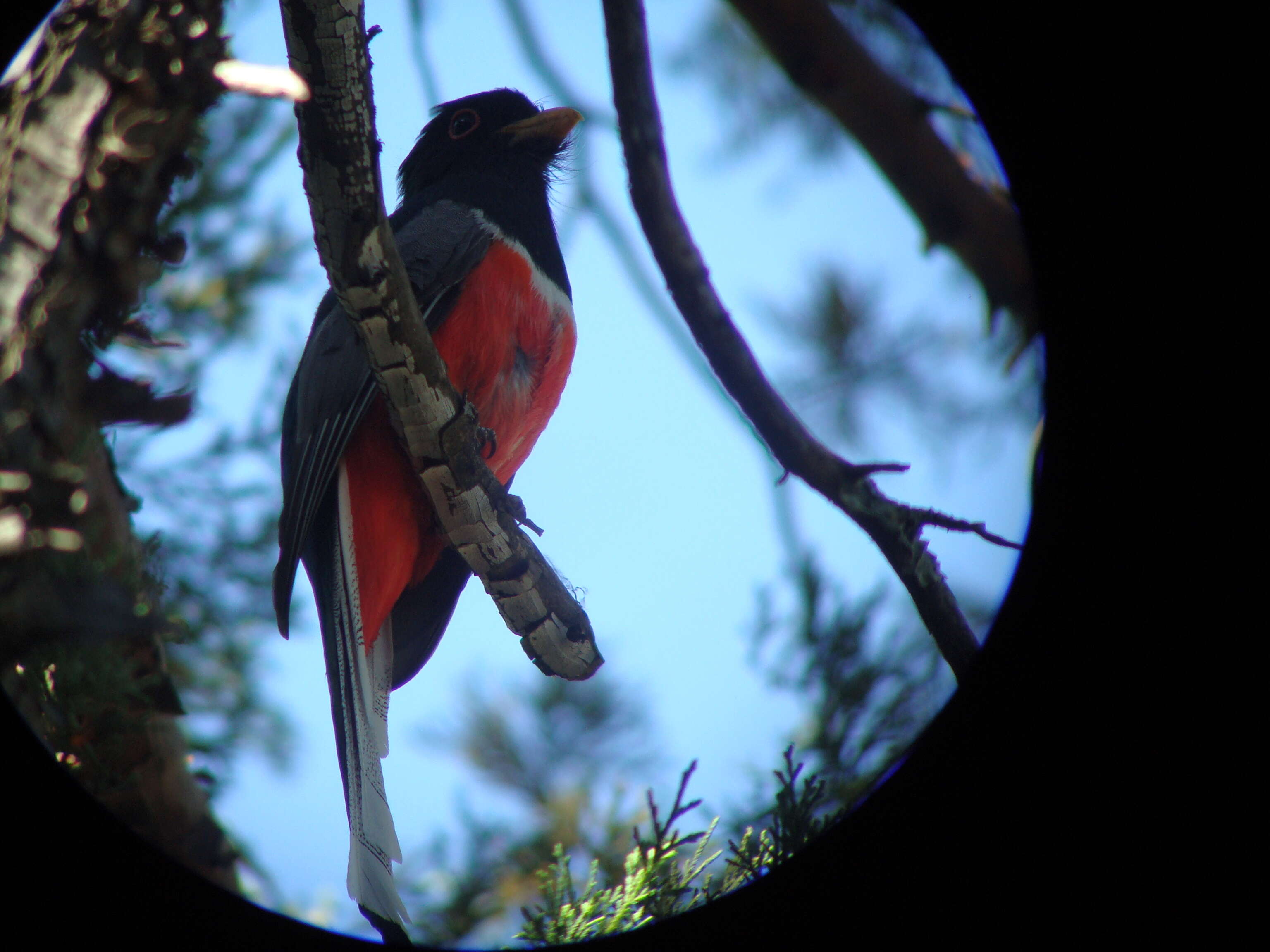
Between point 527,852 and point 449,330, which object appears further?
point 527,852

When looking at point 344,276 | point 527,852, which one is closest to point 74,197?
point 344,276

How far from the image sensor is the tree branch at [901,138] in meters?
2.47

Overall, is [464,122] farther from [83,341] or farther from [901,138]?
[83,341]

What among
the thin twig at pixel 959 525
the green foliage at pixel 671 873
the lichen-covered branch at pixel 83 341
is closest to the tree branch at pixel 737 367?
the thin twig at pixel 959 525

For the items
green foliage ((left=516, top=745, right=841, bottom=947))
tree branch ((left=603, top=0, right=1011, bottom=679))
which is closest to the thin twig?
tree branch ((left=603, top=0, right=1011, bottom=679))

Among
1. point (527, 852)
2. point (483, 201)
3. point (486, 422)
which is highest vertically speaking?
point (483, 201)

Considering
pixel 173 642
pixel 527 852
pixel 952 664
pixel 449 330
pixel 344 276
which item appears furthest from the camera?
pixel 527 852

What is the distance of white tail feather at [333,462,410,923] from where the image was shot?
1.88m

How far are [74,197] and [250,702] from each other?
158 centimetres

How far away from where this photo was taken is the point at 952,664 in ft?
6.56

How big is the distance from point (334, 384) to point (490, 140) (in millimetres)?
1152

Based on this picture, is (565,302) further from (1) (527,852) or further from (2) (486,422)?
(1) (527,852)

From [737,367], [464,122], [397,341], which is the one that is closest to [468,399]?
[397,341]

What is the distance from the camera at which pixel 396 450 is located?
2.37 m
